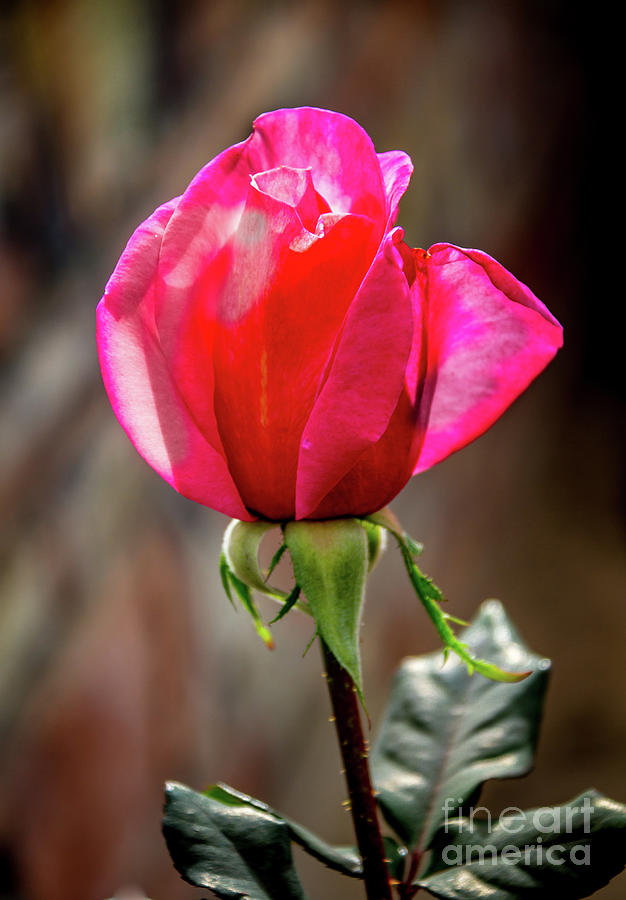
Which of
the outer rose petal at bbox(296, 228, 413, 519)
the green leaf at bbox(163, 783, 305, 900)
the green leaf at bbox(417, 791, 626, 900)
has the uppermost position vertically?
the outer rose petal at bbox(296, 228, 413, 519)

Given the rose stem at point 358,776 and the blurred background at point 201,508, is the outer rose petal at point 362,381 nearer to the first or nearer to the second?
the rose stem at point 358,776

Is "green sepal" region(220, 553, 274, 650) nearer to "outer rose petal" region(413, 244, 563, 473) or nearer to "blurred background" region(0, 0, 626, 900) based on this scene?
"outer rose petal" region(413, 244, 563, 473)

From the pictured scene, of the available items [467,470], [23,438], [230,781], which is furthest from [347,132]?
[467,470]

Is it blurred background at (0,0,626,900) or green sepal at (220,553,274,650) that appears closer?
green sepal at (220,553,274,650)

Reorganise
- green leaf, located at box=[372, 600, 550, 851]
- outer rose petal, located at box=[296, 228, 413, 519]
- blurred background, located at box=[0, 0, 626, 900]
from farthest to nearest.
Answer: blurred background, located at box=[0, 0, 626, 900], green leaf, located at box=[372, 600, 550, 851], outer rose petal, located at box=[296, 228, 413, 519]

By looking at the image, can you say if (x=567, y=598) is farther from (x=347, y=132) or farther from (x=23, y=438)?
(x=347, y=132)

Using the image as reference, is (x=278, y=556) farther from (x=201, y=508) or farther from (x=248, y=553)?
(x=201, y=508)

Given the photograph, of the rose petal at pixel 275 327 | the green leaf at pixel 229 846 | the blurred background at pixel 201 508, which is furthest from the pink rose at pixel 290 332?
the blurred background at pixel 201 508

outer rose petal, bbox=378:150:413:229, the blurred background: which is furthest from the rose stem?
the blurred background
